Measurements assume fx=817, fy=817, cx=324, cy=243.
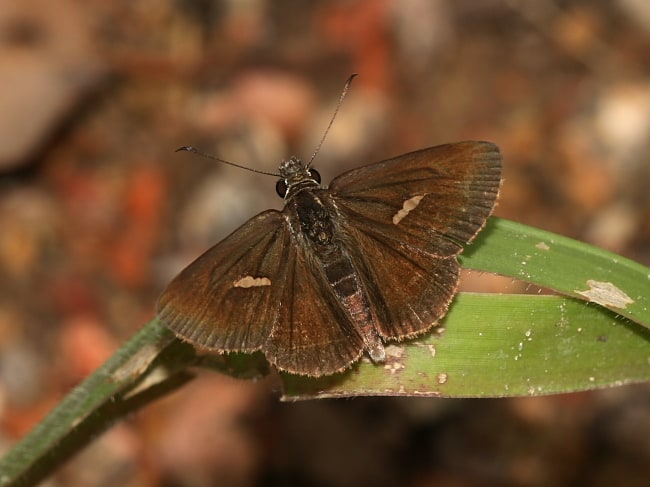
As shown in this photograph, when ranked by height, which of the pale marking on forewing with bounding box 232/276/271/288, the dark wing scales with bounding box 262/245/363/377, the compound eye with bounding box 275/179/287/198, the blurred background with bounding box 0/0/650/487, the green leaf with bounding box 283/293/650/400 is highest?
the compound eye with bounding box 275/179/287/198

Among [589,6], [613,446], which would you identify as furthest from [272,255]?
[589,6]

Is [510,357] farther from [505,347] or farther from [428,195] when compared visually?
[428,195]

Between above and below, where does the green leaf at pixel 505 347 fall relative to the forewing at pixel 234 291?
below

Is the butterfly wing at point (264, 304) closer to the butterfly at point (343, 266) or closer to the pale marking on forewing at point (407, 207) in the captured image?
the butterfly at point (343, 266)

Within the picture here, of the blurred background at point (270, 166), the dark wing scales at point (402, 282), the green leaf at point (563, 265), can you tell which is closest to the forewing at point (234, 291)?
the dark wing scales at point (402, 282)

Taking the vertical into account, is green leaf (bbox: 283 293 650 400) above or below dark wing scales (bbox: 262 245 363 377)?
below

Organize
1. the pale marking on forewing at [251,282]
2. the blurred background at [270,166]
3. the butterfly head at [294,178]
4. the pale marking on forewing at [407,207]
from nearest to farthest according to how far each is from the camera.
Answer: the pale marking on forewing at [251,282], the pale marking on forewing at [407,207], the butterfly head at [294,178], the blurred background at [270,166]

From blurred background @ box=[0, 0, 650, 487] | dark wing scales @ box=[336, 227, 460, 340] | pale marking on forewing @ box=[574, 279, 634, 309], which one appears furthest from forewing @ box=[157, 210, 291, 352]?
blurred background @ box=[0, 0, 650, 487]

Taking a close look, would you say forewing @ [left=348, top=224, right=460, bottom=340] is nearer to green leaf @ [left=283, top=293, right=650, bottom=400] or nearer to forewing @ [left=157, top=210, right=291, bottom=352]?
green leaf @ [left=283, top=293, right=650, bottom=400]

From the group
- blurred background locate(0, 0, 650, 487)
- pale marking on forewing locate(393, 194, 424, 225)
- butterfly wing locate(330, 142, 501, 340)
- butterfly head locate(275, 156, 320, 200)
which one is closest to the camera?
butterfly wing locate(330, 142, 501, 340)
